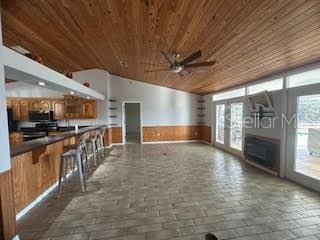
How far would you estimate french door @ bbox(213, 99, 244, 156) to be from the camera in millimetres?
6121

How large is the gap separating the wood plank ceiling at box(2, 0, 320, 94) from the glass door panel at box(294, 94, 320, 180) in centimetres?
78

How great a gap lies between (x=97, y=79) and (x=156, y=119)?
10.0ft

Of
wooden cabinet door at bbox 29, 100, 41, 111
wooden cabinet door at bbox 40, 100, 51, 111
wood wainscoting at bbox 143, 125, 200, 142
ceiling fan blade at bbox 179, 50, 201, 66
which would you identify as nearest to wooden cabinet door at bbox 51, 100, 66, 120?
wooden cabinet door at bbox 40, 100, 51, 111

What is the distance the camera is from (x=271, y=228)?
2.28 meters

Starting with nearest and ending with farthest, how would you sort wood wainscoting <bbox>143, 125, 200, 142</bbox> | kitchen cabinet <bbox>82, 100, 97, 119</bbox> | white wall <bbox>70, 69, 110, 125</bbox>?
kitchen cabinet <bbox>82, 100, 97, 119</bbox> → white wall <bbox>70, 69, 110, 125</bbox> → wood wainscoting <bbox>143, 125, 200, 142</bbox>

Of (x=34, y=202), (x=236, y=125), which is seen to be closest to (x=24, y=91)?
(x=34, y=202)

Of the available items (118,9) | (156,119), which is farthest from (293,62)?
(156,119)

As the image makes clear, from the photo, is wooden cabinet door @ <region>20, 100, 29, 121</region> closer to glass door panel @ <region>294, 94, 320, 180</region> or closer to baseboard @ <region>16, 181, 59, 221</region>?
baseboard @ <region>16, 181, 59, 221</region>

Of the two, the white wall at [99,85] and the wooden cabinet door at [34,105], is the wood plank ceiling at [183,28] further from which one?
the white wall at [99,85]

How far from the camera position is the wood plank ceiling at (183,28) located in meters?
2.22

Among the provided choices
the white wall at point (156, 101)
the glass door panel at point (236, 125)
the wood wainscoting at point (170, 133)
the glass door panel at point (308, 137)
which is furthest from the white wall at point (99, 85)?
the glass door panel at point (308, 137)

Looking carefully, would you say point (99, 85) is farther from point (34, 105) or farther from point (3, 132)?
point (3, 132)

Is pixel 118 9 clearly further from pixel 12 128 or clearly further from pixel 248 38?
pixel 12 128

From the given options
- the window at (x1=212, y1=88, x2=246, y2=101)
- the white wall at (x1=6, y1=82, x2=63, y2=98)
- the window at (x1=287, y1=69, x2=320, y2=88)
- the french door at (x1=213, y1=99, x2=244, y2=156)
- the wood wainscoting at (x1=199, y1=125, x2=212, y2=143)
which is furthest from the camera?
the wood wainscoting at (x1=199, y1=125, x2=212, y2=143)
